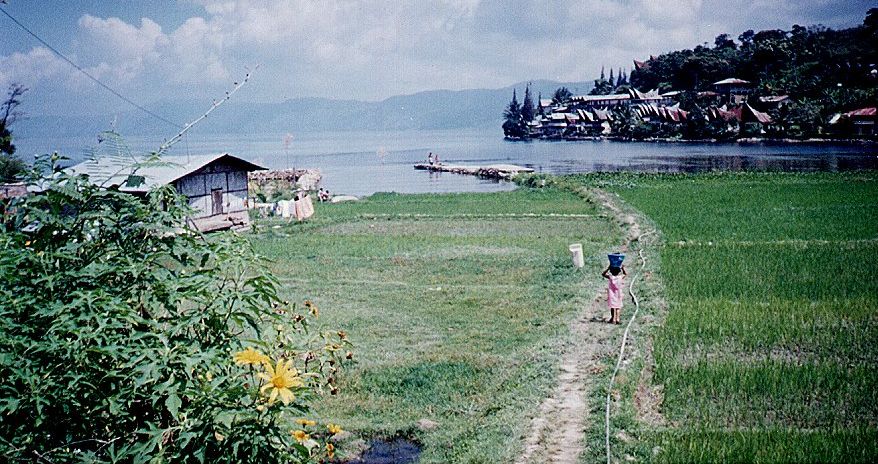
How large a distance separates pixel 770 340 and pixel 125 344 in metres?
8.82

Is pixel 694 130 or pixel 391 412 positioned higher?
pixel 694 130

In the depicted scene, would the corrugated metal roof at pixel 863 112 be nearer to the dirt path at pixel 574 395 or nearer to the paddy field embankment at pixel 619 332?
the paddy field embankment at pixel 619 332

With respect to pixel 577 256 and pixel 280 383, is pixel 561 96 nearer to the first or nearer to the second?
pixel 577 256

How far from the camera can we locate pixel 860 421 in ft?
22.2

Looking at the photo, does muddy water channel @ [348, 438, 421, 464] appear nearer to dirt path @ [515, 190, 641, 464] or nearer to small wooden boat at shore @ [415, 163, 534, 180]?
dirt path @ [515, 190, 641, 464]

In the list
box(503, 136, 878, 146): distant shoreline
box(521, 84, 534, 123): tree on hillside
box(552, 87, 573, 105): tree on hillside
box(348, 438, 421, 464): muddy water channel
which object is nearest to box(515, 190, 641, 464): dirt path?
box(348, 438, 421, 464): muddy water channel

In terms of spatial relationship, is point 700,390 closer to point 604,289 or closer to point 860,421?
point 860,421

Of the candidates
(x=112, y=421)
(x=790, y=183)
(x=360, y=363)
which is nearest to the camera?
(x=112, y=421)

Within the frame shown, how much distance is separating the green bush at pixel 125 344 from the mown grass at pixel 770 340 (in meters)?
4.10

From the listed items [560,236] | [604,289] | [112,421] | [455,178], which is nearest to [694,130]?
[455,178]

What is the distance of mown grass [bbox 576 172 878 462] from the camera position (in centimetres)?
641

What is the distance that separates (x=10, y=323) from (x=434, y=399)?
568cm

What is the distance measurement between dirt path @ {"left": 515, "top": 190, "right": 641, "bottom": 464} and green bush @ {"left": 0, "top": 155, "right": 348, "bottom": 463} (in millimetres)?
3511

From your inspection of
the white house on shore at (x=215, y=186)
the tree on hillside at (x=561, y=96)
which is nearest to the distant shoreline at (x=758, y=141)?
the tree on hillside at (x=561, y=96)
